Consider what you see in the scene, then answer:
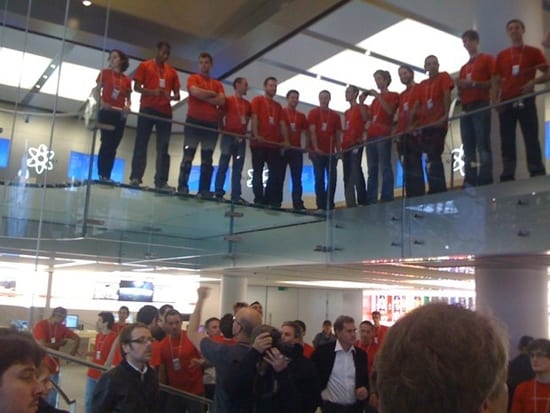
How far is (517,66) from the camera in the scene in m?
6.39

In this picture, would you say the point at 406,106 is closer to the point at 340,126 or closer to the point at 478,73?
the point at 478,73

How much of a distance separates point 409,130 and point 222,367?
14.7 feet

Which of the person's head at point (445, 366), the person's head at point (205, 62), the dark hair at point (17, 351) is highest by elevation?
the person's head at point (205, 62)

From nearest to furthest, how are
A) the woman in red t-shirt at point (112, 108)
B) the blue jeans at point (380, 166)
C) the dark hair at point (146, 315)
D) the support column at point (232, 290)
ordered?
the dark hair at point (146, 315) < the woman in red t-shirt at point (112, 108) < the blue jeans at point (380, 166) < the support column at point (232, 290)

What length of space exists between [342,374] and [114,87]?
391 centimetres

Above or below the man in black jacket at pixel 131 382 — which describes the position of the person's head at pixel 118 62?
above

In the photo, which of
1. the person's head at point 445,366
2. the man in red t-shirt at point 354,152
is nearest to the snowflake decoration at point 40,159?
the man in red t-shirt at point 354,152

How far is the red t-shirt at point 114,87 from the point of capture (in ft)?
22.1

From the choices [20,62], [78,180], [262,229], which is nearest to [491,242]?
[262,229]

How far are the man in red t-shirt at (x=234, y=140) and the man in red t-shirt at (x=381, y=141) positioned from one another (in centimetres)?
158

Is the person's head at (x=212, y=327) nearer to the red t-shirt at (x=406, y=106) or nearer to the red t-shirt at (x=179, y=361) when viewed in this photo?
the red t-shirt at (x=179, y=361)

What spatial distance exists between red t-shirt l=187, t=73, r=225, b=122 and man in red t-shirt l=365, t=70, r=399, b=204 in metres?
1.95

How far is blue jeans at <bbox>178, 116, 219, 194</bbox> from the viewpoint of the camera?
736 cm

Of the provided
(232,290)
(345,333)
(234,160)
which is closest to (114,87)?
(234,160)
